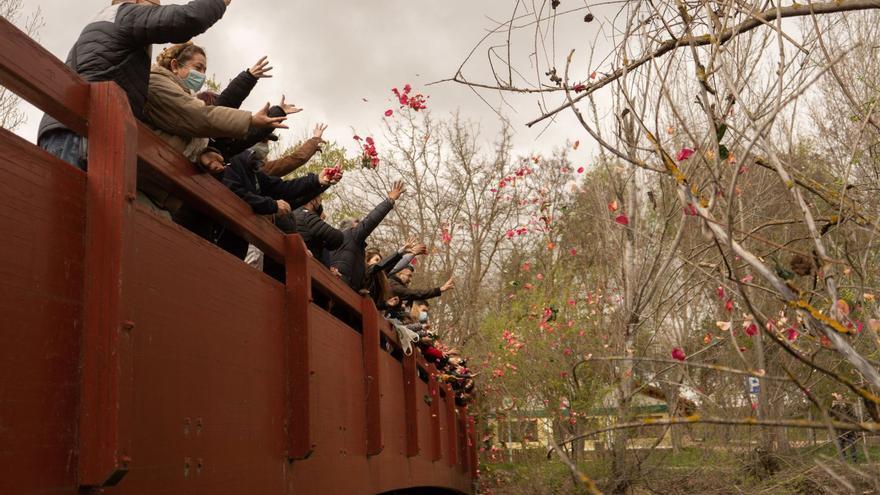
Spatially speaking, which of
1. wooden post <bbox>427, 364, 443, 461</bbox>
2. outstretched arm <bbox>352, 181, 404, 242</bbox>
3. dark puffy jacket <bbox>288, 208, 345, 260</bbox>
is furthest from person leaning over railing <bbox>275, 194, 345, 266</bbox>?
wooden post <bbox>427, 364, 443, 461</bbox>

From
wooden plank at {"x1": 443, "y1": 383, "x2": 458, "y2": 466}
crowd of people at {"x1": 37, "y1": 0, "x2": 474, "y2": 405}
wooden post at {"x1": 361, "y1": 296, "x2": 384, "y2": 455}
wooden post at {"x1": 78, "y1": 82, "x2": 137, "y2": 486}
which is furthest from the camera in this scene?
wooden plank at {"x1": 443, "y1": 383, "x2": 458, "y2": 466}

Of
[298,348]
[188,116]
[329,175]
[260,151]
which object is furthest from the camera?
[329,175]

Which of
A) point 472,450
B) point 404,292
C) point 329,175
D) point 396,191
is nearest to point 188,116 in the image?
point 329,175

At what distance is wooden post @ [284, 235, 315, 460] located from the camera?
432 cm

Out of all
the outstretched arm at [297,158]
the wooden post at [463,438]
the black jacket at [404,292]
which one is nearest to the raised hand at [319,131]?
the outstretched arm at [297,158]

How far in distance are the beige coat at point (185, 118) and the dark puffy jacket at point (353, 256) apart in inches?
127

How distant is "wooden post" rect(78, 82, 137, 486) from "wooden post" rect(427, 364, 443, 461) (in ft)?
24.1

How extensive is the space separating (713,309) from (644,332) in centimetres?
184

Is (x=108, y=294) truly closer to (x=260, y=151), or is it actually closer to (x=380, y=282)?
(x=260, y=151)

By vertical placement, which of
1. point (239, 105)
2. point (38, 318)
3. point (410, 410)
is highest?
point (239, 105)

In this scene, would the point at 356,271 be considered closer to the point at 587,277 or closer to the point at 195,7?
the point at 195,7

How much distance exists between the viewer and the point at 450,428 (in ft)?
40.8

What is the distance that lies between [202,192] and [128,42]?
1.99 ft

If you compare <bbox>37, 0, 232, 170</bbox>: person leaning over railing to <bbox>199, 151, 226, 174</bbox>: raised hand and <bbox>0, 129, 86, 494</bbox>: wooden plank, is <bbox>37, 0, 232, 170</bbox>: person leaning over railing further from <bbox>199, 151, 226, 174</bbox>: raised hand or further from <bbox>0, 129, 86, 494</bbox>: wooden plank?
<bbox>0, 129, 86, 494</bbox>: wooden plank
